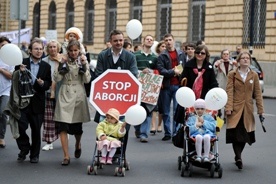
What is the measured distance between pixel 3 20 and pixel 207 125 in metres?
51.4

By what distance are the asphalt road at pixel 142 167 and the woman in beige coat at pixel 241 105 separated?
0.44 metres

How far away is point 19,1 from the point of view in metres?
23.3

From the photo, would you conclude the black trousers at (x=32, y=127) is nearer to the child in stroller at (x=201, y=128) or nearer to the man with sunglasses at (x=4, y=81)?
Answer: the man with sunglasses at (x=4, y=81)

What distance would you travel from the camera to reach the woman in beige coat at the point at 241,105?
11.8 metres

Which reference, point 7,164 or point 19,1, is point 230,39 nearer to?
point 19,1

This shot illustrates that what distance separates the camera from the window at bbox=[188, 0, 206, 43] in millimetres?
39281

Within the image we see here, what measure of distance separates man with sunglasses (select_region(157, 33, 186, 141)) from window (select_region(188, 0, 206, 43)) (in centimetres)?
2398

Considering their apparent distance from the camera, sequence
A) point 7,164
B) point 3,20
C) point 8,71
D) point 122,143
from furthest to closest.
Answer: point 3,20, point 8,71, point 7,164, point 122,143

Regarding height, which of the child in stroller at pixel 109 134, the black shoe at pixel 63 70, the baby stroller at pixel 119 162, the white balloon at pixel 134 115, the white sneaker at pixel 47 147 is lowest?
the white sneaker at pixel 47 147

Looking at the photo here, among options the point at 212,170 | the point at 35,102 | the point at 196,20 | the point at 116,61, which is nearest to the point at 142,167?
the point at 212,170

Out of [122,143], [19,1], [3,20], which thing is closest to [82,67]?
[122,143]

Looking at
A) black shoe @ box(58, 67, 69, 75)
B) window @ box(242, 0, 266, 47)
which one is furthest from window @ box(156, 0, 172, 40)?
black shoe @ box(58, 67, 69, 75)

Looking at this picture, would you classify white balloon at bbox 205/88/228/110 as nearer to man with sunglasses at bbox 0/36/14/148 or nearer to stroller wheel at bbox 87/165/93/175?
stroller wheel at bbox 87/165/93/175

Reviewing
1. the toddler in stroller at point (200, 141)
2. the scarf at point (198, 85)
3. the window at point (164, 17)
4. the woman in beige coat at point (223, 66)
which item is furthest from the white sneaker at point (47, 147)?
the window at point (164, 17)
